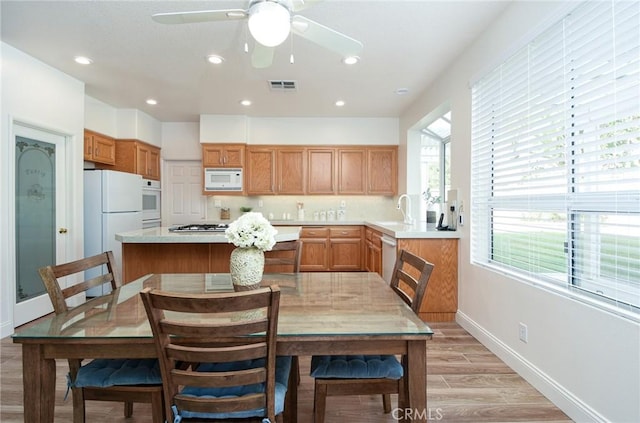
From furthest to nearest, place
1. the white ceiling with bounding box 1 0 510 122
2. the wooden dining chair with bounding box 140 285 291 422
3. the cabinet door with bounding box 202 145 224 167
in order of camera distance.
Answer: the cabinet door with bounding box 202 145 224 167 → the white ceiling with bounding box 1 0 510 122 → the wooden dining chair with bounding box 140 285 291 422

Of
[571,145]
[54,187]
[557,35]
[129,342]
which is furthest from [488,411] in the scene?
[54,187]

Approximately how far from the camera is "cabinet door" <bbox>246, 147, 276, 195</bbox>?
539 centimetres

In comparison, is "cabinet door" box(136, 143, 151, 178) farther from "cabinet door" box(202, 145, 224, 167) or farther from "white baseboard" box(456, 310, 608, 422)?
"white baseboard" box(456, 310, 608, 422)

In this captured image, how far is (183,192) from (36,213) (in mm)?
2534

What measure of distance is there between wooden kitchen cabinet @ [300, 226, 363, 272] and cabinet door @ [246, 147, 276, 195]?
3.18 ft

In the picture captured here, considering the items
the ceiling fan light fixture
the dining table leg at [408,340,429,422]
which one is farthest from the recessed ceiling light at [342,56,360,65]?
the dining table leg at [408,340,429,422]

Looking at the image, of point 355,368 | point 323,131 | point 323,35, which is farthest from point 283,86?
point 355,368

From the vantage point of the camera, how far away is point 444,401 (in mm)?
1951

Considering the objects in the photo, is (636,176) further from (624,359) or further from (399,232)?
(399,232)

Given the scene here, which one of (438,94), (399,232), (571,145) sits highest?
(438,94)

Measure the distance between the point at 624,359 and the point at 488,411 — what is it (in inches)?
28.6

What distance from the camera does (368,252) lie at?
495 centimetres

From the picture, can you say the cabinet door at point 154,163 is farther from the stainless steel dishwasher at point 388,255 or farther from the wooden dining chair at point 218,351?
the wooden dining chair at point 218,351

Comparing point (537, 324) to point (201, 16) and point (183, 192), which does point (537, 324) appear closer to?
point (201, 16)
